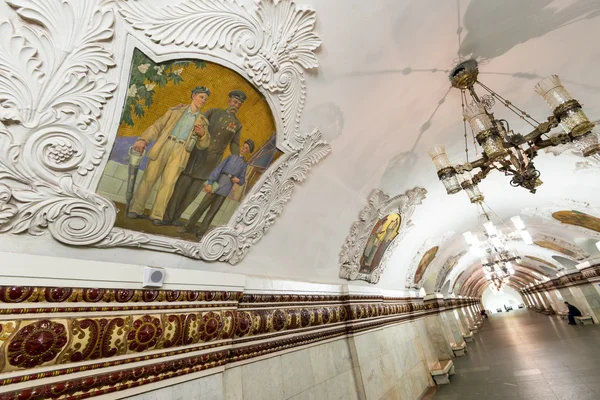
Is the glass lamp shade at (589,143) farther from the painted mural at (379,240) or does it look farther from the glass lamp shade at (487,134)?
the painted mural at (379,240)

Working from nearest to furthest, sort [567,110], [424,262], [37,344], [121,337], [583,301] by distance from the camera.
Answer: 1. [37,344]
2. [121,337]
3. [567,110]
4. [424,262]
5. [583,301]

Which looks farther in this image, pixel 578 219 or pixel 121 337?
pixel 578 219

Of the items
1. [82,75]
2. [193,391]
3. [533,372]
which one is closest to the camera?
[82,75]

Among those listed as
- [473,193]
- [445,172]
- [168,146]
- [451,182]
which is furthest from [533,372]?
[168,146]

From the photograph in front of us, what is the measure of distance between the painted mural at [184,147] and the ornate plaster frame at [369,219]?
2.39m

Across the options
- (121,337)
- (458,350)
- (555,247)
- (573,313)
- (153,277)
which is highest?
(555,247)

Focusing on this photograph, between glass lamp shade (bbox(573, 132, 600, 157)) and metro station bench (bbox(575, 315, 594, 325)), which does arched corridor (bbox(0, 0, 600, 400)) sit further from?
metro station bench (bbox(575, 315, 594, 325))

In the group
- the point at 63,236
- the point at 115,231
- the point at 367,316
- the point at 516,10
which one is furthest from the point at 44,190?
the point at 367,316

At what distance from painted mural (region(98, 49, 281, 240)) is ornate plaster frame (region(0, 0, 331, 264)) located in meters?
0.08

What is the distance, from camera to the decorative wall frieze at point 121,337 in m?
1.39

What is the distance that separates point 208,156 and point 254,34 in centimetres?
102

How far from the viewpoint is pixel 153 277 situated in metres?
1.96

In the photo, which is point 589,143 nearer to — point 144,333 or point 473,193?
point 473,193

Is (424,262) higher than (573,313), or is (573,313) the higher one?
(424,262)
